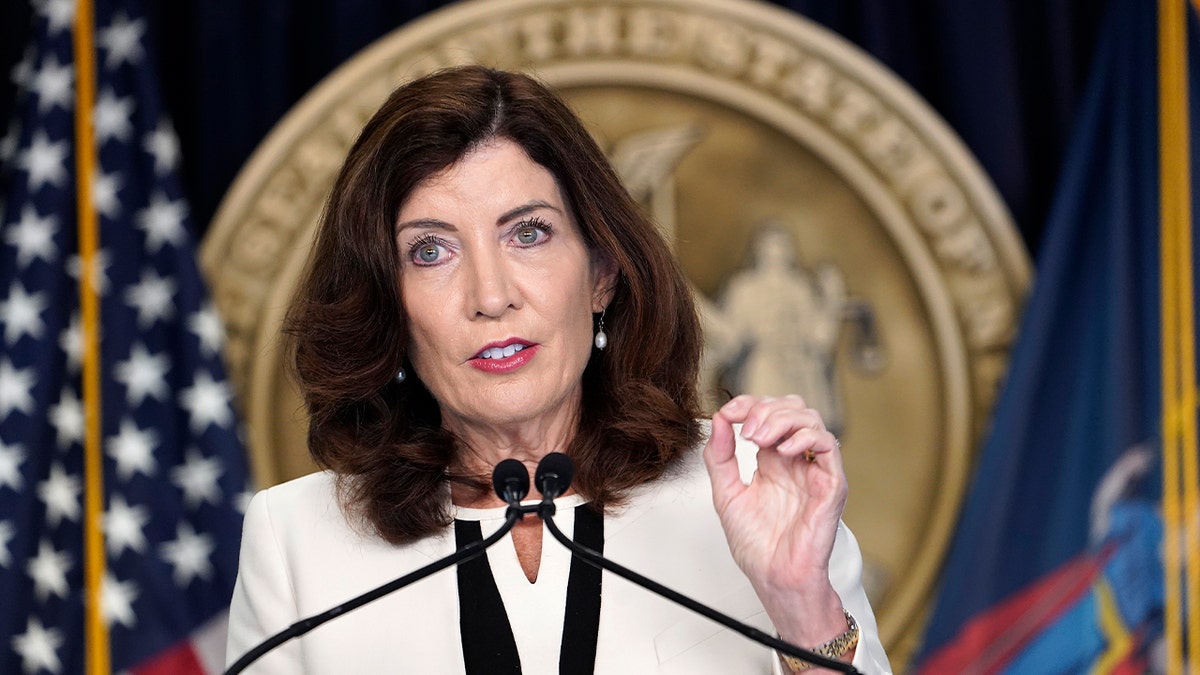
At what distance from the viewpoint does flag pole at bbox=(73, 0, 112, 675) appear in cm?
332

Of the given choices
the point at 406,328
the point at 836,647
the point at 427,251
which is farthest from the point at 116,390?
the point at 836,647

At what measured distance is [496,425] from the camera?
5.98ft

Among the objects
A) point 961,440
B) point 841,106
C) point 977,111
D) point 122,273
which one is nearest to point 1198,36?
point 977,111

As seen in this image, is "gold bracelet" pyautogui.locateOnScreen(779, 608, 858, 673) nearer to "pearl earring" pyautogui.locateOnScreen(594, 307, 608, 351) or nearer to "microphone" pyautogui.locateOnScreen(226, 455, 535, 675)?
"microphone" pyautogui.locateOnScreen(226, 455, 535, 675)

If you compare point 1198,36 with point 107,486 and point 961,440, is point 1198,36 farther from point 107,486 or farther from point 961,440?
point 107,486

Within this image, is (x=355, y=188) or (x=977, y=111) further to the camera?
(x=977, y=111)

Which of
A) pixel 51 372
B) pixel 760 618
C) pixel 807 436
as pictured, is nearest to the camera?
pixel 807 436

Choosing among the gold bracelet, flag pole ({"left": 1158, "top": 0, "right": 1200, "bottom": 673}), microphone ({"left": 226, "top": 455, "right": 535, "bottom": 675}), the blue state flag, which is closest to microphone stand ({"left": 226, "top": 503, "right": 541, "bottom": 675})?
microphone ({"left": 226, "top": 455, "right": 535, "bottom": 675})

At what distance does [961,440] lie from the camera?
346cm

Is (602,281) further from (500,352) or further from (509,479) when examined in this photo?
(509,479)

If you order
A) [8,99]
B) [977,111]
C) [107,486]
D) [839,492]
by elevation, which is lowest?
[839,492]

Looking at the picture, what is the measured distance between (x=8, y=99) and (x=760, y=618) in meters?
2.60

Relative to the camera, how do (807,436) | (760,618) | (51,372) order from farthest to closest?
1. (51,372)
2. (760,618)
3. (807,436)

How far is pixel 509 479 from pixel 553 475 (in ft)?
0.15
